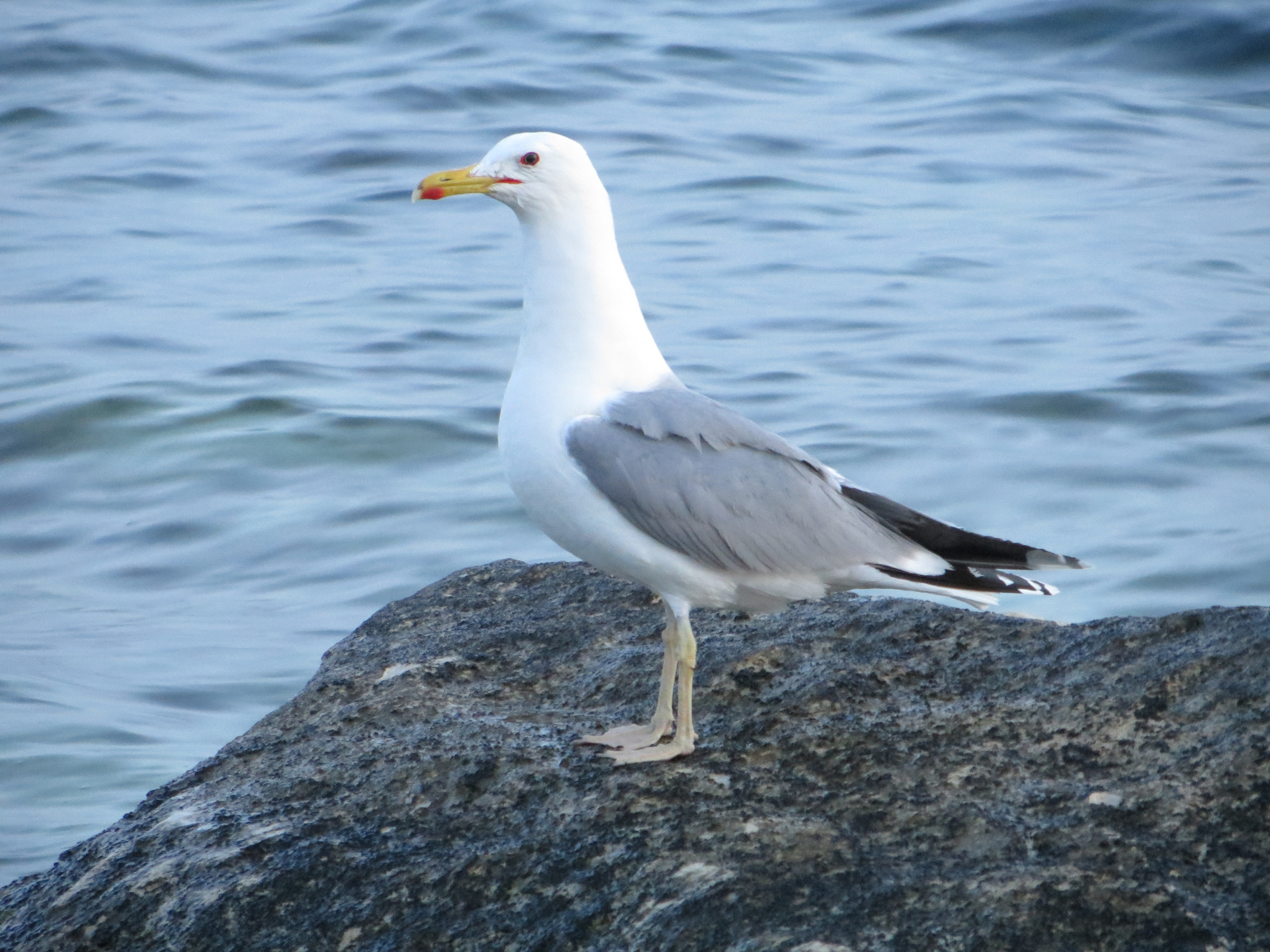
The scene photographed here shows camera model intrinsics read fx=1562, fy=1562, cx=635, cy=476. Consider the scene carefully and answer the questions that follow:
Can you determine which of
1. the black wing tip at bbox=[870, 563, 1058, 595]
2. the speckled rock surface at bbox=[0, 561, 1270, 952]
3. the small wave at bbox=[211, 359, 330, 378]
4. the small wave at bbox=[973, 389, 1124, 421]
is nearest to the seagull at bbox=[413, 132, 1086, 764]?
the black wing tip at bbox=[870, 563, 1058, 595]

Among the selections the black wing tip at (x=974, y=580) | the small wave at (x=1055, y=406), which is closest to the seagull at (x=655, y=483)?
the black wing tip at (x=974, y=580)

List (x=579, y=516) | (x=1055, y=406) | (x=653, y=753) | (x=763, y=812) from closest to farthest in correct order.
Answer: (x=763, y=812) < (x=653, y=753) < (x=579, y=516) < (x=1055, y=406)

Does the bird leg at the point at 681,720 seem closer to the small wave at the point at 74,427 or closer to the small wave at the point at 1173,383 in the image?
the small wave at the point at 1173,383

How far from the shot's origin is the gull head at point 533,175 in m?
4.26

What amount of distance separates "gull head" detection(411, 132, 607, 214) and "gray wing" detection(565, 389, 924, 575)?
626 millimetres

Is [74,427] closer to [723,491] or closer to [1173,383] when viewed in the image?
[1173,383]

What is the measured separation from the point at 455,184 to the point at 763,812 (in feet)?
6.52

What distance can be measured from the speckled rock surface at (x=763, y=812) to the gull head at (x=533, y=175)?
1.31 metres

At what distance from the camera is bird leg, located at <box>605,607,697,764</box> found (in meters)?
3.63

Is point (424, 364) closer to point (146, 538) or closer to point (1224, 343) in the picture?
point (146, 538)

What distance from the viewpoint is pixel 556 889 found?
321cm

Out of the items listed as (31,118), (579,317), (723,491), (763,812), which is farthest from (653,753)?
(31,118)

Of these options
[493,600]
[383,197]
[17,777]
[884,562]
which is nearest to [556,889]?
[884,562]

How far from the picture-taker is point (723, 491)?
4.01 meters
